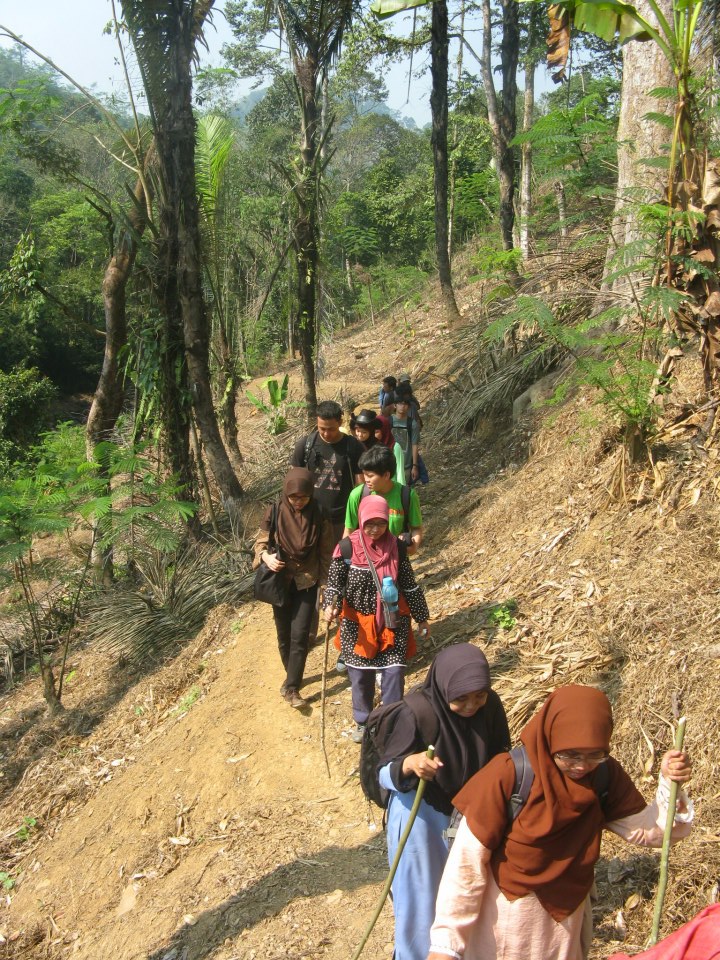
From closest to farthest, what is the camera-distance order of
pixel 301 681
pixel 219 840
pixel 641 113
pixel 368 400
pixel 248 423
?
pixel 219 840, pixel 301 681, pixel 641 113, pixel 368 400, pixel 248 423

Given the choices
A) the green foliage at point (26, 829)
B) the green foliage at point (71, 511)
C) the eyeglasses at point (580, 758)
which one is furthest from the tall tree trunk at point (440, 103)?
the eyeglasses at point (580, 758)

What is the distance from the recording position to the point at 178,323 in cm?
923

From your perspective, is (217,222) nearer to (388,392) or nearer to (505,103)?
(388,392)

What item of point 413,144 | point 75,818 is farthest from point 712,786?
point 413,144

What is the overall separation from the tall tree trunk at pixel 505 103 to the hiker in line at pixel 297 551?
1080 cm

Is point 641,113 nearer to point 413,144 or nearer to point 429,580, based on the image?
point 429,580

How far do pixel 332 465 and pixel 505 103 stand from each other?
42.4ft

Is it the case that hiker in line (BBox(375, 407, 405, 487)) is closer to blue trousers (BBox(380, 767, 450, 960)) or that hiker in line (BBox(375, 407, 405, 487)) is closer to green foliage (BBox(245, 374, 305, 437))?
blue trousers (BBox(380, 767, 450, 960))

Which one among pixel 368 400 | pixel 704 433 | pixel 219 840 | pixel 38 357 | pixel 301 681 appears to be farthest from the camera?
pixel 38 357

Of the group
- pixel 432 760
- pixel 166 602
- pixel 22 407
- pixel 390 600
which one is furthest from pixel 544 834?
pixel 22 407

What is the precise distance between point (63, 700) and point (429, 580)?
4.04 meters

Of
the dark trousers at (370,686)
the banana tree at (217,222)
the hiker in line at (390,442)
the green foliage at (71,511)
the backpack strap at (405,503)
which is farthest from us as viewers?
the banana tree at (217,222)

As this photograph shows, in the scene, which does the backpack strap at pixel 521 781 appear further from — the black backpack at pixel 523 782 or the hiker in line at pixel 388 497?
the hiker in line at pixel 388 497

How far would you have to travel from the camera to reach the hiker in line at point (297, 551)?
5.19 m
